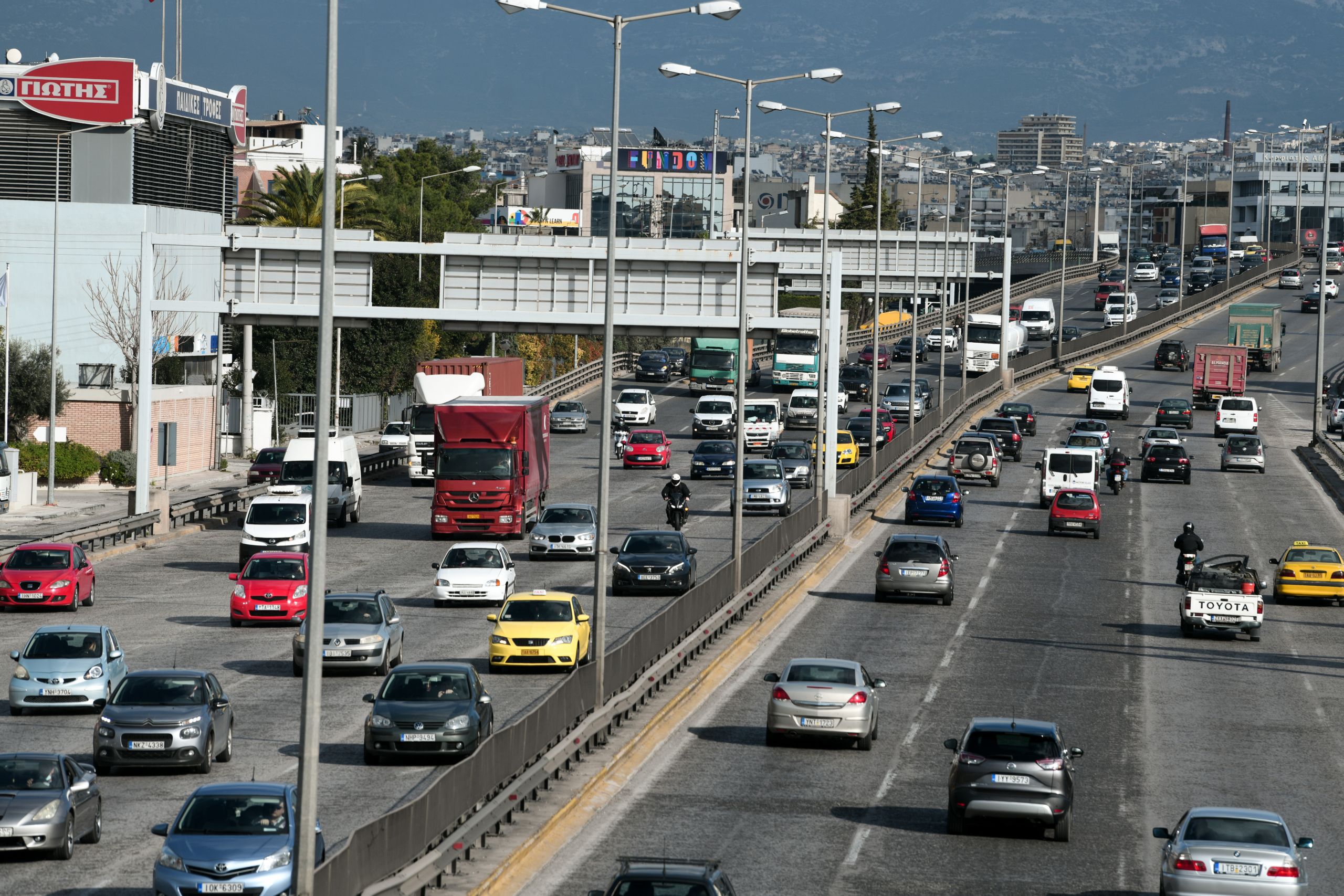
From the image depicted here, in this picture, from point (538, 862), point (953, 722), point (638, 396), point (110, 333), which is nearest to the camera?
point (538, 862)

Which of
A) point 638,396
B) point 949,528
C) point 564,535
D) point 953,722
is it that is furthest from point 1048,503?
point 953,722

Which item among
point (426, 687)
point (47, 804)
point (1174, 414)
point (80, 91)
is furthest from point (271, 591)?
point (1174, 414)

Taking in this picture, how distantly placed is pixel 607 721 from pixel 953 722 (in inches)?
237

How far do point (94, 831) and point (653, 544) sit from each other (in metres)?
22.8

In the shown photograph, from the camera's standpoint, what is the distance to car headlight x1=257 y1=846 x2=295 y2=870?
19141mm

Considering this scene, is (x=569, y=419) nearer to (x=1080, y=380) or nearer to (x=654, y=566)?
(x=1080, y=380)

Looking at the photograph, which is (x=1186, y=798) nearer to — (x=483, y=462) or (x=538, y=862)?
(x=538, y=862)

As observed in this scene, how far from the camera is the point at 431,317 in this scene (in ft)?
177

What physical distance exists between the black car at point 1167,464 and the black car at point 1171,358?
40.0 m

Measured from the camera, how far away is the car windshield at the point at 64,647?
30.2m

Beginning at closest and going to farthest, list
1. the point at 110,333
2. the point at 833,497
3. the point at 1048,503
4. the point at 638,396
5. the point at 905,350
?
the point at 833,497, the point at 1048,503, the point at 110,333, the point at 638,396, the point at 905,350

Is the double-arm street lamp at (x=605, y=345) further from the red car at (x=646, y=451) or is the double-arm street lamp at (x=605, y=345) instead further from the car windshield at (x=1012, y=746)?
the red car at (x=646, y=451)

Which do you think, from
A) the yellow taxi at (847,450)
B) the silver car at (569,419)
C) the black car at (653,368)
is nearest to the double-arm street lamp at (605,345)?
the yellow taxi at (847,450)

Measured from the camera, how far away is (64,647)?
1194 inches
